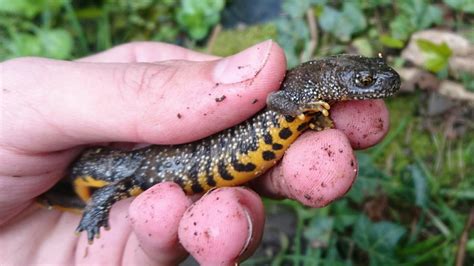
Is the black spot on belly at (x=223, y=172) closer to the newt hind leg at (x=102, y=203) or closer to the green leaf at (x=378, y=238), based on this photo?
the newt hind leg at (x=102, y=203)

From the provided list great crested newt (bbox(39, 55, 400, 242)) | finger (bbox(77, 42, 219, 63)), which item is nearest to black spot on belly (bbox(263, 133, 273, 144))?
great crested newt (bbox(39, 55, 400, 242))

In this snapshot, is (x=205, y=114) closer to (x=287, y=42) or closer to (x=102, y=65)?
(x=102, y=65)

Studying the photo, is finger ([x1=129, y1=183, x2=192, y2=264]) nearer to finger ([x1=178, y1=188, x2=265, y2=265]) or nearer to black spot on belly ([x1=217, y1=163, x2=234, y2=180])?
finger ([x1=178, y1=188, x2=265, y2=265])

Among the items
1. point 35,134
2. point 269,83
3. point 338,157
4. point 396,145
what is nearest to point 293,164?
point 338,157

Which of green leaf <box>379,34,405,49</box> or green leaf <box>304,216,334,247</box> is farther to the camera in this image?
green leaf <box>379,34,405,49</box>

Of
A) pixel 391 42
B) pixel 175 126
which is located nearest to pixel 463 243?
pixel 391 42

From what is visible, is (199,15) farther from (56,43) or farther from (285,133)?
(285,133)

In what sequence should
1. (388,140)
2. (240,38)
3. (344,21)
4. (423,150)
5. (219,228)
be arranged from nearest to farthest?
(219,228) < (388,140) < (423,150) < (344,21) < (240,38)
